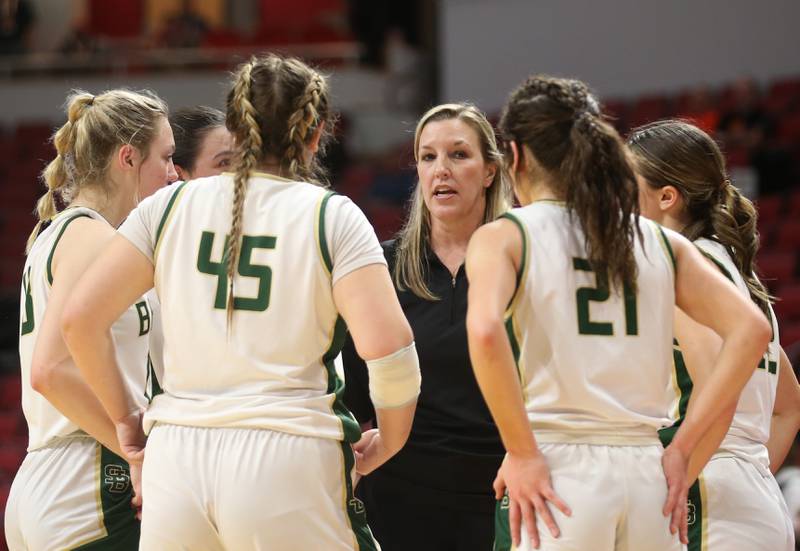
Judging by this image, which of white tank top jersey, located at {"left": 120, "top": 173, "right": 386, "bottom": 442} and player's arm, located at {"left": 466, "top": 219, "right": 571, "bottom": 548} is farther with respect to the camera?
white tank top jersey, located at {"left": 120, "top": 173, "right": 386, "bottom": 442}

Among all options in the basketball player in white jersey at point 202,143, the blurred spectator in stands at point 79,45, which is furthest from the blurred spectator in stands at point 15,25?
the basketball player in white jersey at point 202,143

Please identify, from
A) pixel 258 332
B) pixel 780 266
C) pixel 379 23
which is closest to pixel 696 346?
pixel 258 332

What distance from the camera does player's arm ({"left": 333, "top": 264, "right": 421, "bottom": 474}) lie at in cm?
269

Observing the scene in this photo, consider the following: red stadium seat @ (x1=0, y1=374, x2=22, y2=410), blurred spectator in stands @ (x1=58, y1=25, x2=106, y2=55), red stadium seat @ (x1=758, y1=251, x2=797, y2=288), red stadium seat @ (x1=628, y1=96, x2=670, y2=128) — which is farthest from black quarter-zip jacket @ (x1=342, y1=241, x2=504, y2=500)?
blurred spectator in stands @ (x1=58, y1=25, x2=106, y2=55)

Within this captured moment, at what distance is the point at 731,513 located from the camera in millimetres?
3102

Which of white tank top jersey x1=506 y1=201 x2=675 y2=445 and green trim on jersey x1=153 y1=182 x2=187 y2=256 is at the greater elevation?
green trim on jersey x1=153 y1=182 x2=187 y2=256

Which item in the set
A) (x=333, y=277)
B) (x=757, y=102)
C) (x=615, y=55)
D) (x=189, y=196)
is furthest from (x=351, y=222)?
(x=615, y=55)

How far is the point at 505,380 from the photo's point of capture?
253 cm

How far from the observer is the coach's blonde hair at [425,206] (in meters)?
3.96

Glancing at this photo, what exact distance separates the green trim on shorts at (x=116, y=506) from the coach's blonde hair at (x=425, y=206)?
120 cm

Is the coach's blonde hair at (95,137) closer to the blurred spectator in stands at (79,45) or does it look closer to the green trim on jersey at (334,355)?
the green trim on jersey at (334,355)

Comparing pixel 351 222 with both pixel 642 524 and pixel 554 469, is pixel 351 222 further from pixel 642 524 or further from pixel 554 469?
pixel 642 524

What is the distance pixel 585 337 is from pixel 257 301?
2.56 feet

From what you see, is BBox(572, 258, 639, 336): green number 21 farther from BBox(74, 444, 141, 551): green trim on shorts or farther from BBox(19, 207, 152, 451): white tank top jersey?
BBox(74, 444, 141, 551): green trim on shorts
